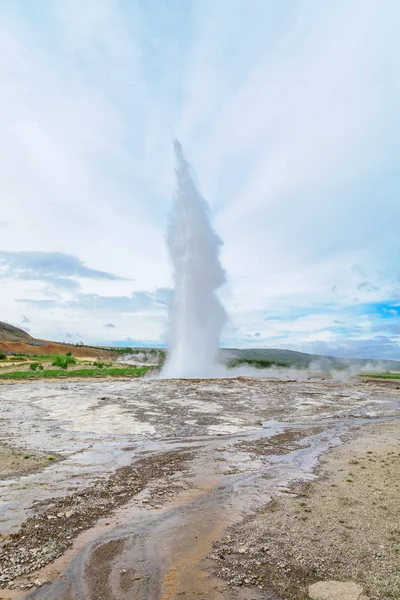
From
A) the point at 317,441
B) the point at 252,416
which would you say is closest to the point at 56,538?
the point at 317,441

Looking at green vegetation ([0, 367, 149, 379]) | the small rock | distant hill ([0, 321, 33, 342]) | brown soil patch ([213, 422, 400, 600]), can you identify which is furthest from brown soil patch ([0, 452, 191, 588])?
distant hill ([0, 321, 33, 342])

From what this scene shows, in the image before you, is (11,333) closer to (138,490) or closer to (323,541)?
(138,490)

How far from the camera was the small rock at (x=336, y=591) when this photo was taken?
16.6 feet

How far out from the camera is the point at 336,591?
5.19 meters

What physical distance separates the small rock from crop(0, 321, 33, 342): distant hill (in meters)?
153

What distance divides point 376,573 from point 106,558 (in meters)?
3.92

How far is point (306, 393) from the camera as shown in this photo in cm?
3606

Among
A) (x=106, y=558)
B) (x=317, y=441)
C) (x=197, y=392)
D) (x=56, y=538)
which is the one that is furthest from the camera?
(x=197, y=392)

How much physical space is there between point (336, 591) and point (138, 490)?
552 centimetres

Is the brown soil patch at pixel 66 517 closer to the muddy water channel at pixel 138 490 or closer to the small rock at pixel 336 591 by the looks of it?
the muddy water channel at pixel 138 490

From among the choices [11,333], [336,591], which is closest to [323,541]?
[336,591]

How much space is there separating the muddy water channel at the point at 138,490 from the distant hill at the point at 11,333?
137545mm

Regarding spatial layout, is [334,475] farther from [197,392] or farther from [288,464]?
[197,392]

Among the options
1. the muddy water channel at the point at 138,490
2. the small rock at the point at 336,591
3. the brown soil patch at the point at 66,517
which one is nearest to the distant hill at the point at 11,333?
the muddy water channel at the point at 138,490
